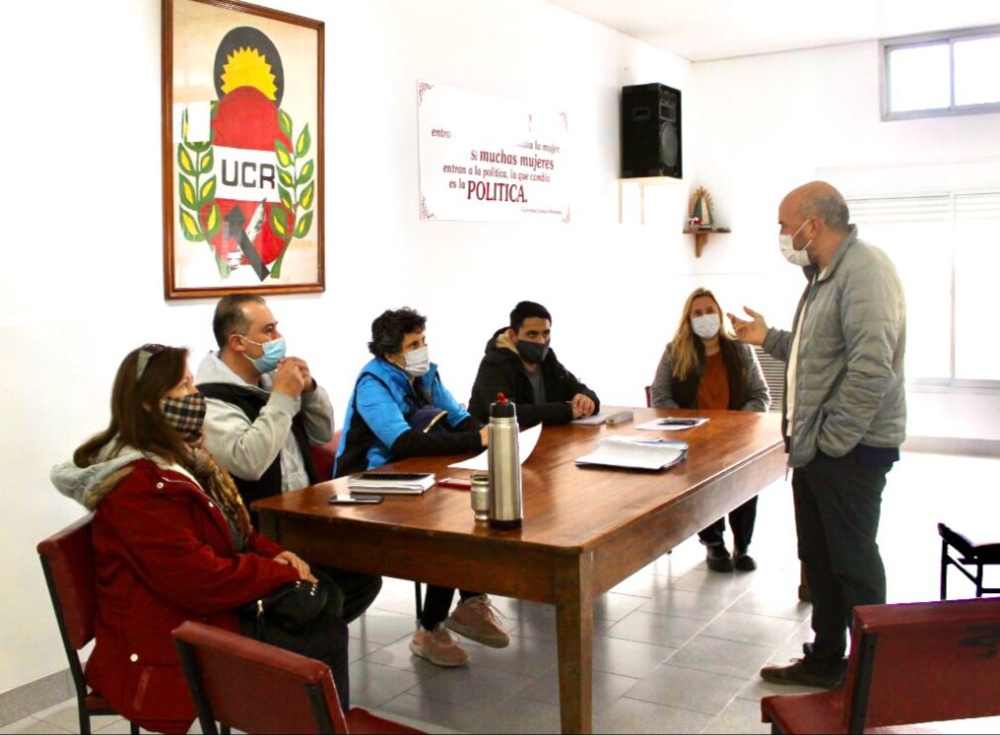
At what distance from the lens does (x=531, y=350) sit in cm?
416

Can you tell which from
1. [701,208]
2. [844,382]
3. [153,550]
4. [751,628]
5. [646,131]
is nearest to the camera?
[153,550]

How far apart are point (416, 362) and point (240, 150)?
1.17 meters

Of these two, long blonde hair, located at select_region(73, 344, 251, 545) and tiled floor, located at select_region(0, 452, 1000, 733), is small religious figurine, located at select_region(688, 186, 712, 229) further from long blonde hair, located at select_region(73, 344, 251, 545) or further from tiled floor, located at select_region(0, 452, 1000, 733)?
long blonde hair, located at select_region(73, 344, 251, 545)

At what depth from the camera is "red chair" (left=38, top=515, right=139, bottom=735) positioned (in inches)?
89.8

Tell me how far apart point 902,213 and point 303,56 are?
4.83 metres

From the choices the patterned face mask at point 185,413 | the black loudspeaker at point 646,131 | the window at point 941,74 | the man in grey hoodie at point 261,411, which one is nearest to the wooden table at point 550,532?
the man in grey hoodie at point 261,411

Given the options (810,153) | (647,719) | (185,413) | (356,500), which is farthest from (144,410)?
(810,153)

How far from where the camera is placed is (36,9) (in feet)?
10.8

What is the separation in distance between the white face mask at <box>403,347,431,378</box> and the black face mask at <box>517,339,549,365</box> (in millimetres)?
597

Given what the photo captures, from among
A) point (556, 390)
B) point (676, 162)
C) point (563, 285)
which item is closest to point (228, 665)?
point (556, 390)

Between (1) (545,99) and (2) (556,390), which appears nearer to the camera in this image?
(2) (556,390)

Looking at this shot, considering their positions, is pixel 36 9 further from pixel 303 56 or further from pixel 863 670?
pixel 863 670

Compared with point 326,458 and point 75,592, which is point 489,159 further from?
point 75,592

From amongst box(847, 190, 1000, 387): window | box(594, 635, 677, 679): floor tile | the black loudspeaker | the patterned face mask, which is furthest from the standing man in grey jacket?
box(847, 190, 1000, 387): window
